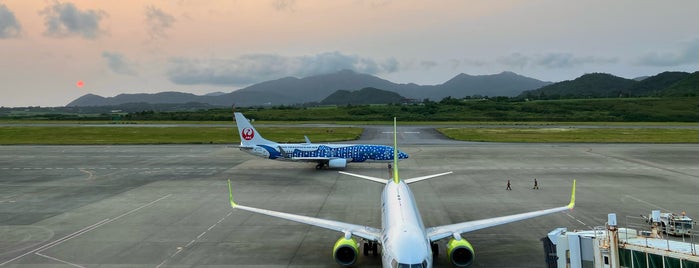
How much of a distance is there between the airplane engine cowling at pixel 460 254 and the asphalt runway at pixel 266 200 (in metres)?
2.57

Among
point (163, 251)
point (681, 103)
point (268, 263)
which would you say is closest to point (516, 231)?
point (268, 263)

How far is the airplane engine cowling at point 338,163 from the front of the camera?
49.9 meters

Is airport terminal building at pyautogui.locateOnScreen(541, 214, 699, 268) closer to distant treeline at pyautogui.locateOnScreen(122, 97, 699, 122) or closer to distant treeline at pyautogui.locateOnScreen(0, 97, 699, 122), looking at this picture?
distant treeline at pyautogui.locateOnScreen(0, 97, 699, 122)

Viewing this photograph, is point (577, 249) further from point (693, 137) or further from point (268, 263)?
point (693, 137)

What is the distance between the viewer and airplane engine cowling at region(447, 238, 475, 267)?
18391 millimetres

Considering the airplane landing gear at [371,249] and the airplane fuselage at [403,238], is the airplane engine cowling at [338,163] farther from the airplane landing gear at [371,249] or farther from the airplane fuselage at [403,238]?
the airplane fuselage at [403,238]

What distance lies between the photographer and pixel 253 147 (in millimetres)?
51125

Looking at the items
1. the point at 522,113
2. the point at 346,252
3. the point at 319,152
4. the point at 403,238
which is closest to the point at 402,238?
the point at 403,238

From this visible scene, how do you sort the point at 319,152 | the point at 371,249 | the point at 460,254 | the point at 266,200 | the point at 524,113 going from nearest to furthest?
the point at 460,254
the point at 371,249
the point at 266,200
the point at 319,152
the point at 524,113

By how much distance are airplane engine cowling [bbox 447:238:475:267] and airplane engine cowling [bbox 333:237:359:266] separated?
160 inches

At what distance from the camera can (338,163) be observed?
50156 mm

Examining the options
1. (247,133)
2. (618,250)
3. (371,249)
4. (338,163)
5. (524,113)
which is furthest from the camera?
(524,113)

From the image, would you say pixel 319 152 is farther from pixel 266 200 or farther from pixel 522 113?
pixel 522 113

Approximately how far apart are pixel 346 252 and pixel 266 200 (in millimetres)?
18145
